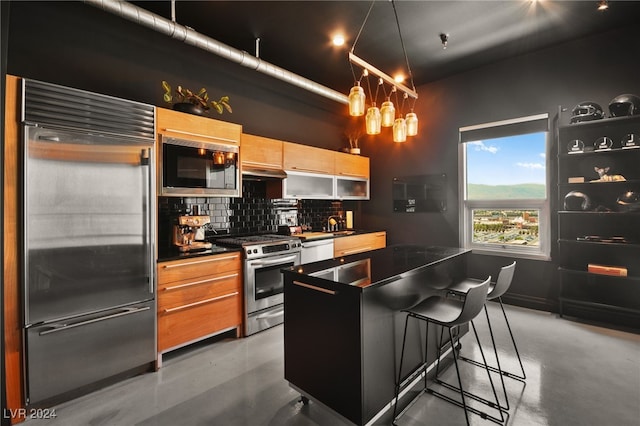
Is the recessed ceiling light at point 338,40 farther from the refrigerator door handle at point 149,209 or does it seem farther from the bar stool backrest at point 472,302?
the bar stool backrest at point 472,302

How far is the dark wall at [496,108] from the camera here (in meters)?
3.58

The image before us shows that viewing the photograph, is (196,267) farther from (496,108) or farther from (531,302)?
(496,108)

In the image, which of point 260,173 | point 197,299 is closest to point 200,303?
point 197,299


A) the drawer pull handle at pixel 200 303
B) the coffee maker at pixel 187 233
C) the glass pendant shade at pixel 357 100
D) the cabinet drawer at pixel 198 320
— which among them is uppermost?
the glass pendant shade at pixel 357 100

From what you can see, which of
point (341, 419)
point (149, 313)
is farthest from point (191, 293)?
point (341, 419)

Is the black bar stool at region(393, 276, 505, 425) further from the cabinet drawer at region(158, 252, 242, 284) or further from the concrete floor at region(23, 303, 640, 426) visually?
the cabinet drawer at region(158, 252, 242, 284)

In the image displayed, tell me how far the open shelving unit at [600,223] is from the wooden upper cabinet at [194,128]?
12.7ft

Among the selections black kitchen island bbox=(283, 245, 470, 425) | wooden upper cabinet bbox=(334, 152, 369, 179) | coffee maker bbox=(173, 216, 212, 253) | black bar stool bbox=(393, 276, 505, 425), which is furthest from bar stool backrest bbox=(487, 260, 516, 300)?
wooden upper cabinet bbox=(334, 152, 369, 179)

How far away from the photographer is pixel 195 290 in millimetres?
2863

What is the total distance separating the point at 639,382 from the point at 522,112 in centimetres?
314

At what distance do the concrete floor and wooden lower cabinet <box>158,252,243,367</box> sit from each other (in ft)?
0.68

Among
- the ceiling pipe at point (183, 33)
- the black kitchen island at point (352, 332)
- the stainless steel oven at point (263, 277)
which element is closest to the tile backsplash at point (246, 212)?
the stainless steel oven at point (263, 277)

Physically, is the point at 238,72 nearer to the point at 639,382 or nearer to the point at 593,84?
the point at 593,84

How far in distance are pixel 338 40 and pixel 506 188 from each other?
2992mm
